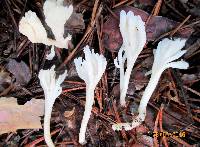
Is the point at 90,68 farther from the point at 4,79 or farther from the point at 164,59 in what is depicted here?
the point at 4,79

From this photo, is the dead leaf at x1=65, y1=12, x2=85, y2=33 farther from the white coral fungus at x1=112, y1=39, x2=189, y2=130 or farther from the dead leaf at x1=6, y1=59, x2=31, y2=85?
the white coral fungus at x1=112, y1=39, x2=189, y2=130

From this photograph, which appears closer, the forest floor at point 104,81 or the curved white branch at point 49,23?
the curved white branch at point 49,23

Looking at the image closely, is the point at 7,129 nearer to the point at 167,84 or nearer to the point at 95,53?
the point at 95,53

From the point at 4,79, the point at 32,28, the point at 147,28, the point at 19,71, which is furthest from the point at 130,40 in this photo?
the point at 4,79

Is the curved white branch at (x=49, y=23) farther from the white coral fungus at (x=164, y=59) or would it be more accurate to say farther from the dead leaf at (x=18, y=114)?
the white coral fungus at (x=164, y=59)

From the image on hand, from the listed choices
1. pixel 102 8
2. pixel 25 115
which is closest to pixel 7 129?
pixel 25 115

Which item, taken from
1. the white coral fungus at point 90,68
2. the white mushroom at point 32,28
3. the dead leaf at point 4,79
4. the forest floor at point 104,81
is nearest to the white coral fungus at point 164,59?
the forest floor at point 104,81

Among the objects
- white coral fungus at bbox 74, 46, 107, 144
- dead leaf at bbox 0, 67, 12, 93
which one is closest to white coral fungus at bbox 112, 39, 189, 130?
white coral fungus at bbox 74, 46, 107, 144
